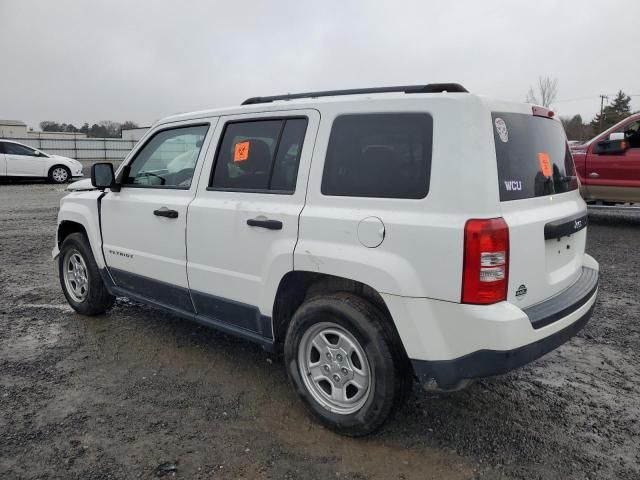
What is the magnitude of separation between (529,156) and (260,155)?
162 cm

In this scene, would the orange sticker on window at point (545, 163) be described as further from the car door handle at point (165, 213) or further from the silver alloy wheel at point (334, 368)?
the car door handle at point (165, 213)

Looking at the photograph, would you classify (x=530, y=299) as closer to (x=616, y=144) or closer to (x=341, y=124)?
(x=341, y=124)

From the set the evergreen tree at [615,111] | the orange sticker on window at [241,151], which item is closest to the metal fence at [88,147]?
the orange sticker on window at [241,151]

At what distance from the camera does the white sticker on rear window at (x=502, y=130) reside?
2.65m

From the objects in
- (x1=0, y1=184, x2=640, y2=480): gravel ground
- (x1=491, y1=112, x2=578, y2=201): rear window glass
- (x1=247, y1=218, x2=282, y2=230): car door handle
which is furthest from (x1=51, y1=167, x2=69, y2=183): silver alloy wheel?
(x1=491, y1=112, x2=578, y2=201): rear window glass

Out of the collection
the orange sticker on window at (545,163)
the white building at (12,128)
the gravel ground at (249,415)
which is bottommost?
the gravel ground at (249,415)

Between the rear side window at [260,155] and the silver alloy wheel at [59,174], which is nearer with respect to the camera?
the rear side window at [260,155]

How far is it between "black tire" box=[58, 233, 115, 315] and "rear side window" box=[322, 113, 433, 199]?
2831 millimetres

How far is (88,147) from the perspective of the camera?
3344 centimetres

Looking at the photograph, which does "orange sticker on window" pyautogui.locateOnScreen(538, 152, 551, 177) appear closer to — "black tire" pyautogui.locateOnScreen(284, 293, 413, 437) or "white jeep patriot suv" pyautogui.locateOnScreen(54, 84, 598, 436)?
"white jeep patriot suv" pyautogui.locateOnScreen(54, 84, 598, 436)

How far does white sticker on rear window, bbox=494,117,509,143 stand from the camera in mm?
2652

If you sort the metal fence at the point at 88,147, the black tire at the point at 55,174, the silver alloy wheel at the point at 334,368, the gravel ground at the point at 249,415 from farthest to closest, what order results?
the metal fence at the point at 88,147 < the black tire at the point at 55,174 < the silver alloy wheel at the point at 334,368 < the gravel ground at the point at 249,415

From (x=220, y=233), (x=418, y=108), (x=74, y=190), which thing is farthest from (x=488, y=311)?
(x=74, y=190)

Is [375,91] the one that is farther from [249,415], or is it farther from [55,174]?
[55,174]
